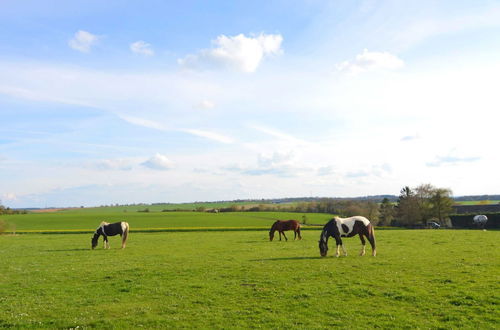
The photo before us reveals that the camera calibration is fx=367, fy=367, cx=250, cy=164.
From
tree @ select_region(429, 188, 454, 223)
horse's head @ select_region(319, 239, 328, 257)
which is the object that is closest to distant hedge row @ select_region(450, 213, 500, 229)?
tree @ select_region(429, 188, 454, 223)

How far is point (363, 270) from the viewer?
50.7 feet

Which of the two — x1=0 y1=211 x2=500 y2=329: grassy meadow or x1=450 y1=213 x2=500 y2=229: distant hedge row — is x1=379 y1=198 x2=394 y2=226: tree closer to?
x1=450 y1=213 x2=500 y2=229: distant hedge row

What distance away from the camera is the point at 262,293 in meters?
12.1

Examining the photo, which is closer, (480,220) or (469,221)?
(480,220)

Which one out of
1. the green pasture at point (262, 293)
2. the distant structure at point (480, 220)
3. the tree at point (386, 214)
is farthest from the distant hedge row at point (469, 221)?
the green pasture at point (262, 293)

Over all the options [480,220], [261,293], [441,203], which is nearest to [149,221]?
[441,203]

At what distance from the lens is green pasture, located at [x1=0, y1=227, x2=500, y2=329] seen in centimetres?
955

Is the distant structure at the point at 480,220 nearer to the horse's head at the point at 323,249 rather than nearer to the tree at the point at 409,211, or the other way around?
the tree at the point at 409,211

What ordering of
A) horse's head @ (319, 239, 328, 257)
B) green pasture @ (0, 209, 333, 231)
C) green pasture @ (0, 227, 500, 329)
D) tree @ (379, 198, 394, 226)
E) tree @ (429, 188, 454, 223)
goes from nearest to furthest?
green pasture @ (0, 227, 500, 329)
horse's head @ (319, 239, 328, 257)
green pasture @ (0, 209, 333, 231)
tree @ (429, 188, 454, 223)
tree @ (379, 198, 394, 226)

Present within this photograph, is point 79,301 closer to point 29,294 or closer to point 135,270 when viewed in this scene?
point 29,294

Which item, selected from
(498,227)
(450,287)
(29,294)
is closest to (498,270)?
(450,287)

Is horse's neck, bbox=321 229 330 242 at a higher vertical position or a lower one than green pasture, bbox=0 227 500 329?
higher

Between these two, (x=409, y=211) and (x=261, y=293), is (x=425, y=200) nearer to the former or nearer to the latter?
(x=409, y=211)

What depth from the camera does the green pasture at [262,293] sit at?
9555 millimetres
